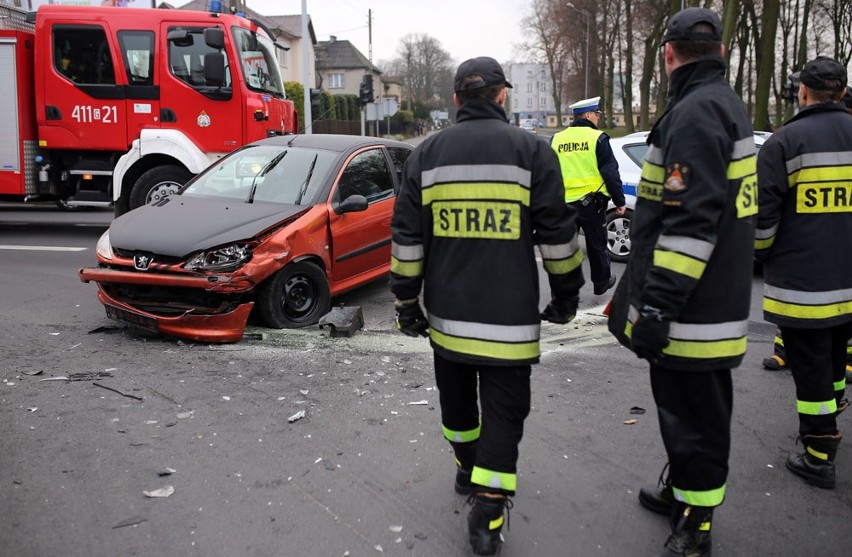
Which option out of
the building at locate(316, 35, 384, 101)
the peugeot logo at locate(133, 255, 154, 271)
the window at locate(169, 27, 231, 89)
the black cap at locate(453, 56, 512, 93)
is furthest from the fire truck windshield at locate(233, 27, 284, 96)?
the building at locate(316, 35, 384, 101)

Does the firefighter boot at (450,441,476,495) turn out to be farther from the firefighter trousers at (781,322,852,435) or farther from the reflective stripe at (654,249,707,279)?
the firefighter trousers at (781,322,852,435)

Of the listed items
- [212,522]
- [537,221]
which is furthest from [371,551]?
[537,221]

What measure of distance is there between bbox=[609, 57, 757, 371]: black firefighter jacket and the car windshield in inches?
158

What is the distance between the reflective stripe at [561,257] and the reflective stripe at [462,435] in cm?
77

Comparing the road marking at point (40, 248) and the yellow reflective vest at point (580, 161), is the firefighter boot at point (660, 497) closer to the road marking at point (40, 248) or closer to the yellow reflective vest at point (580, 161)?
the yellow reflective vest at point (580, 161)

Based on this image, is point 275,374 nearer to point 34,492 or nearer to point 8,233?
point 34,492

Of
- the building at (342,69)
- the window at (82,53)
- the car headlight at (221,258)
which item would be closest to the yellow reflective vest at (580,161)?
the car headlight at (221,258)

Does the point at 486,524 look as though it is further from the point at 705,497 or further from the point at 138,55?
the point at 138,55

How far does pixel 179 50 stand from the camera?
33.9 ft

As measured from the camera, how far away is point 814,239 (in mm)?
3549

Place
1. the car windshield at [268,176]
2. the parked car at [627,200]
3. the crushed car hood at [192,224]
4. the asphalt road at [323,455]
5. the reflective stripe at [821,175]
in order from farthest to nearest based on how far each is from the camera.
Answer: the parked car at [627,200] < the car windshield at [268,176] < the crushed car hood at [192,224] < the reflective stripe at [821,175] < the asphalt road at [323,455]

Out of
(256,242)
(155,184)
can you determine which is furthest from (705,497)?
(155,184)

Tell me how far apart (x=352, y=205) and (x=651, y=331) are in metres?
4.03

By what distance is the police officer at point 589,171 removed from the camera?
6863 millimetres
